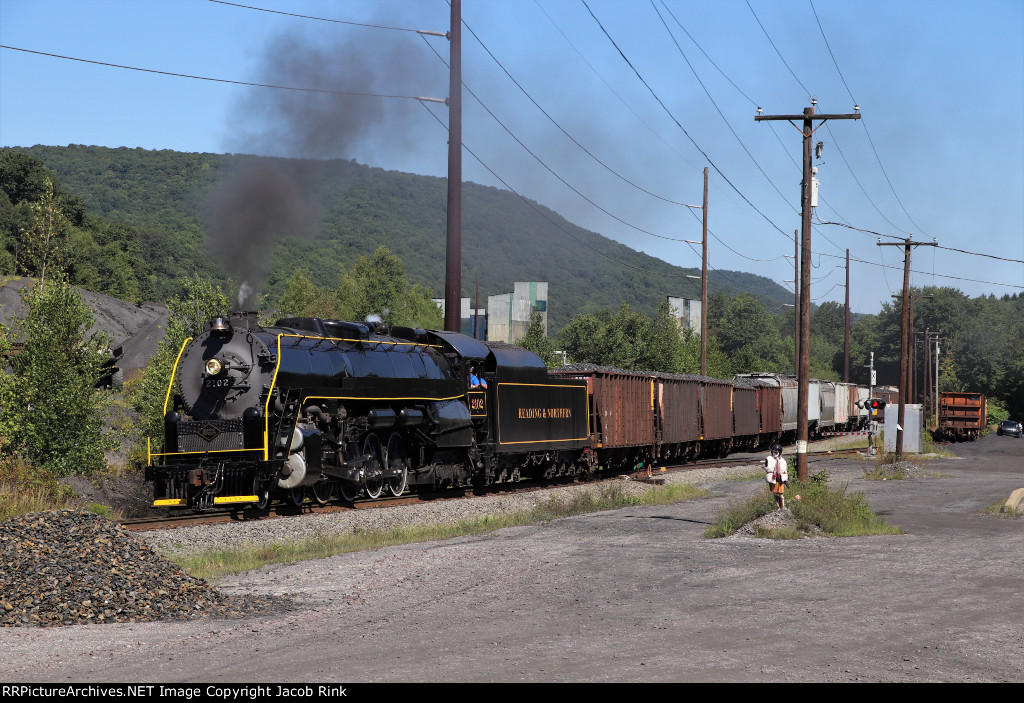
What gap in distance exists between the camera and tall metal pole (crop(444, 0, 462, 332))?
27.4 meters

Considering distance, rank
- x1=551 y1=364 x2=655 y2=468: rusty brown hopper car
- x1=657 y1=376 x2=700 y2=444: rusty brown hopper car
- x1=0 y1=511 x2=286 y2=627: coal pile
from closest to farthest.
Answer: x1=0 y1=511 x2=286 y2=627: coal pile, x1=551 y1=364 x2=655 y2=468: rusty brown hopper car, x1=657 y1=376 x2=700 y2=444: rusty brown hopper car

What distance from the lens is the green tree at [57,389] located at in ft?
91.9

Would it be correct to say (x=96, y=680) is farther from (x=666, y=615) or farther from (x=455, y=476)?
(x=455, y=476)

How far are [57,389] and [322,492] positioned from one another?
10718 mm

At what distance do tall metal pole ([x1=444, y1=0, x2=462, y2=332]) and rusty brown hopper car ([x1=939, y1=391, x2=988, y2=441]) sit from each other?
194 ft

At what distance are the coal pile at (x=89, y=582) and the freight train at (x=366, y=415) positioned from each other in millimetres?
5893

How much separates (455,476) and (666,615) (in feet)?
49.0

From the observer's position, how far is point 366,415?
22.1 metres

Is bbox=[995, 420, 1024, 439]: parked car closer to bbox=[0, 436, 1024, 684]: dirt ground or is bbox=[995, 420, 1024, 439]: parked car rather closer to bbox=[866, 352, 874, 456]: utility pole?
bbox=[866, 352, 874, 456]: utility pole

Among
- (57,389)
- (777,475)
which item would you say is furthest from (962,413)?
(57,389)

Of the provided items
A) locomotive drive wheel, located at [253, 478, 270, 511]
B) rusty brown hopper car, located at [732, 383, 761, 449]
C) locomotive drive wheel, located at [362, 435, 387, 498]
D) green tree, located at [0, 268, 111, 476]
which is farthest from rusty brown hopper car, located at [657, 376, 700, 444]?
locomotive drive wheel, located at [253, 478, 270, 511]

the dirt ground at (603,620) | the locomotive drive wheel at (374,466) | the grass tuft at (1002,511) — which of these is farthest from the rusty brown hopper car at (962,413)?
the locomotive drive wheel at (374,466)

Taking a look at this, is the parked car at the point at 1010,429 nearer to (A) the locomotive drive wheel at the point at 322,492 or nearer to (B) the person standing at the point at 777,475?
(B) the person standing at the point at 777,475

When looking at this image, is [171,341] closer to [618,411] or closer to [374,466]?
[374,466]
